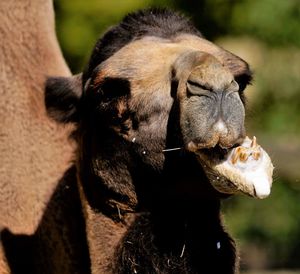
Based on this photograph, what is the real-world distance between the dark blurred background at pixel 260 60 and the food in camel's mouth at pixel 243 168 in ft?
14.8

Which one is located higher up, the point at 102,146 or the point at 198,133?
the point at 198,133

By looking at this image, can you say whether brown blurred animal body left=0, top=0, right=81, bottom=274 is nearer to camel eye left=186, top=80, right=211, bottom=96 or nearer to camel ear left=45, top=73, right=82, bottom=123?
camel ear left=45, top=73, right=82, bottom=123

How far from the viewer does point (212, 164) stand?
3.37 m

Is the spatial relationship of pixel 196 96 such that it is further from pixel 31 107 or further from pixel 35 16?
pixel 35 16

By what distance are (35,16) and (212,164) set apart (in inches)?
65.4

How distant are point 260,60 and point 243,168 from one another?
610cm

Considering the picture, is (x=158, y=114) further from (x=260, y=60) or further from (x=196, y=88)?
(x=260, y=60)

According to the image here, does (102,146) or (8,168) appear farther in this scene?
(8,168)

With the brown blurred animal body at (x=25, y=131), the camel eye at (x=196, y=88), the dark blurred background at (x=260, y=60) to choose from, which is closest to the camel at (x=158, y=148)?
the camel eye at (x=196, y=88)

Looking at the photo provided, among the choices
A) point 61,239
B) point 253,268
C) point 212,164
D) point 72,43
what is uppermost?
point 212,164

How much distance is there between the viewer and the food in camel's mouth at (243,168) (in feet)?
10.7

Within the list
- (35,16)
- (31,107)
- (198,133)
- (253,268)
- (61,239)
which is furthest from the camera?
(253,268)

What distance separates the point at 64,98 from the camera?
404 cm

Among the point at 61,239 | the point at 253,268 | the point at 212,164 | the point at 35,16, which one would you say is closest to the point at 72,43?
the point at 253,268
